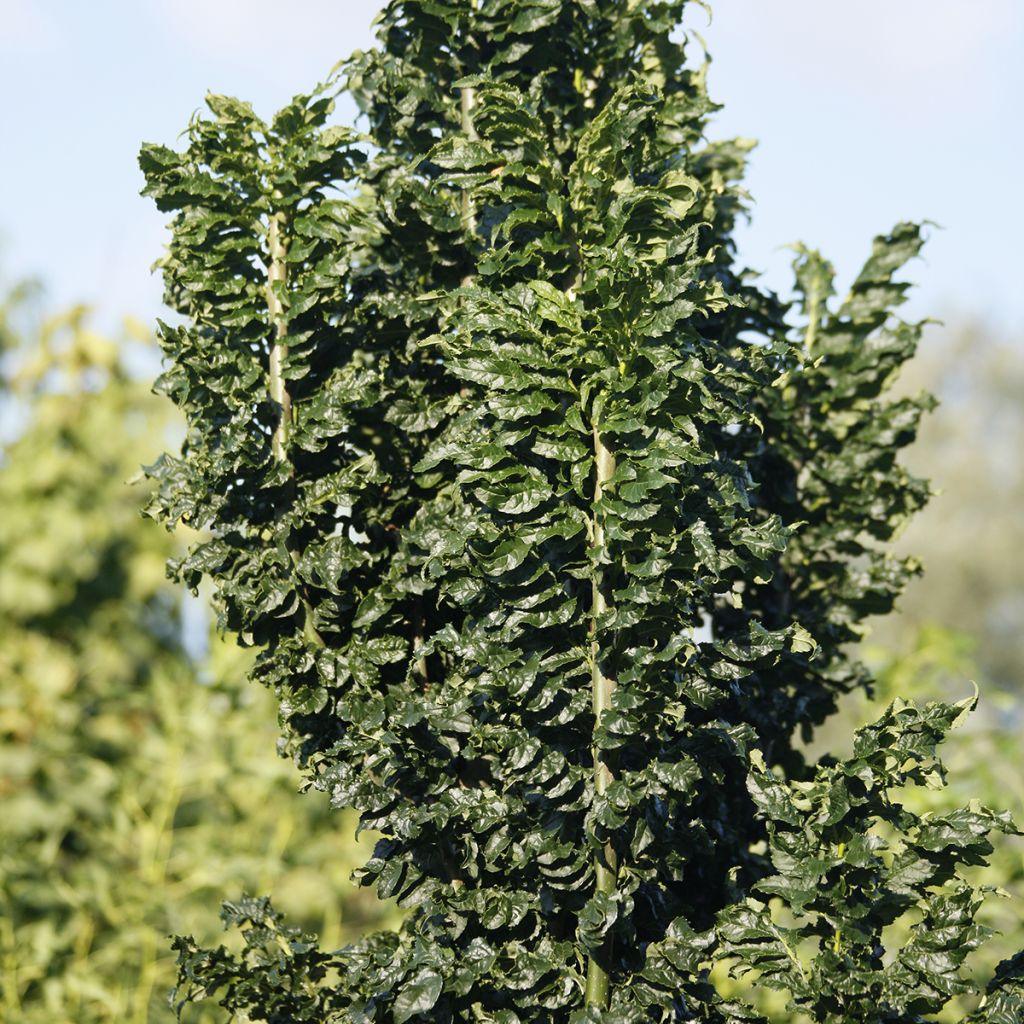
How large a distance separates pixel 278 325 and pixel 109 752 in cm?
499

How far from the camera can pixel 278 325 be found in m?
2.64

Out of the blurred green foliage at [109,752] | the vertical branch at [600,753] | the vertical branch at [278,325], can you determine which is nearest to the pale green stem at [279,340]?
the vertical branch at [278,325]

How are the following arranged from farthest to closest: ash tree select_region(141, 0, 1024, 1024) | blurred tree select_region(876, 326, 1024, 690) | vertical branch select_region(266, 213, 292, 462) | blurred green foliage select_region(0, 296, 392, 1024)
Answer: blurred tree select_region(876, 326, 1024, 690) → blurred green foliage select_region(0, 296, 392, 1024) → vertical branch select_region(266, 213, 292, 462) → ash tree select_region(141, 0, 1024, 1024)

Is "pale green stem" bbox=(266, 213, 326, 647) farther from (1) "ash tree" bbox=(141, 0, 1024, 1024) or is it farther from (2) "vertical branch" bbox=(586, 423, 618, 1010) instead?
(2) "vertical branch" bbox=(586, 423, 618, 1010)

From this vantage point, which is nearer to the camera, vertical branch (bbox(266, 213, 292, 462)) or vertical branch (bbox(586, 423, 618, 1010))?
vertical branch (bbox(586, 423, 618, 1010))

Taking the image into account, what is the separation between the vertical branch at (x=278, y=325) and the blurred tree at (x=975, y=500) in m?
19.7

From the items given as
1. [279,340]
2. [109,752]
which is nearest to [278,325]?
[279,340]

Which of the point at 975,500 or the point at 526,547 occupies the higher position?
the point at 975,500

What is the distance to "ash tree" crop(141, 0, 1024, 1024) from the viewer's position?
7.36ft

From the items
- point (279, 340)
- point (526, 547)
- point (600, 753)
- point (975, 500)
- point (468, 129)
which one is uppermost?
point (975, 500)

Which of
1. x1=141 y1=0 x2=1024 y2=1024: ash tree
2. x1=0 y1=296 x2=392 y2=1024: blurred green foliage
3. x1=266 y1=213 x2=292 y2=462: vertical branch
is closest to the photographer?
x1=141 y1=0 x2=1024 y2=1024: ash tree

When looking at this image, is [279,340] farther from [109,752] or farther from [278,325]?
[109,752]

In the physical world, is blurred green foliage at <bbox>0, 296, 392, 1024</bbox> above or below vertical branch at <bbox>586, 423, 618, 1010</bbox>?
above

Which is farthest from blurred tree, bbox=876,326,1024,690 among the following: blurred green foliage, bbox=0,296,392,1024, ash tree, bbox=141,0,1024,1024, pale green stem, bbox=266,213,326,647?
pale green stem, bbox=266,213,326,647
